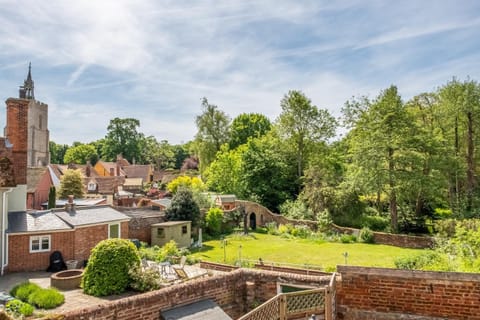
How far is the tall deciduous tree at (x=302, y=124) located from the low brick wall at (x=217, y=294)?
29.3 metres

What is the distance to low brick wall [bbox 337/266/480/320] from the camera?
23.2ft

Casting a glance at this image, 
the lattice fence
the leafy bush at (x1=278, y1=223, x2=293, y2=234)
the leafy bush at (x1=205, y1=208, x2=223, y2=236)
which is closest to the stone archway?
the leafy bush at (x1=278, y1=223, x2=293, y2=234)

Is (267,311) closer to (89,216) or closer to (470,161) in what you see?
(89,216)

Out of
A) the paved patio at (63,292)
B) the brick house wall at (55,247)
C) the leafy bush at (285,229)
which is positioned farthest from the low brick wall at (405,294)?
the leafy bush at (285,229)

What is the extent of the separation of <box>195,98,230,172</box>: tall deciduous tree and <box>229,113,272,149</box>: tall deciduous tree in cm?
302

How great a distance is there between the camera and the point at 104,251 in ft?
40.2

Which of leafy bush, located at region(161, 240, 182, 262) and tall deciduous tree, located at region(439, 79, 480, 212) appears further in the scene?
tall deciduous tree, located at region(439, 79, 480, 212)

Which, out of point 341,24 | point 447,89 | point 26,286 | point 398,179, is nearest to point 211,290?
point 26,286

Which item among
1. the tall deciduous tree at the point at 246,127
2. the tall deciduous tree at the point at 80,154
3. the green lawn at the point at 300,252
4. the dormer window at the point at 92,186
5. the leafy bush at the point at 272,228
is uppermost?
the tall deciduous tree at the point at 246,127

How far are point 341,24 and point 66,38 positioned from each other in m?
11.0

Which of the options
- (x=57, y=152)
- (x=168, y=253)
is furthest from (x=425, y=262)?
(x=57, y=152)

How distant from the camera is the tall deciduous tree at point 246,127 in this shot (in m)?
51.8

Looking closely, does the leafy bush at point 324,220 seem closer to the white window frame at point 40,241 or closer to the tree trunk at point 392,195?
the tree trunk at point 392,195

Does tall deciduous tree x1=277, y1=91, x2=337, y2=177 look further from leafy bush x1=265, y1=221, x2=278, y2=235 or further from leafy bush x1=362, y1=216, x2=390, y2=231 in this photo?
leafy bush x1=362, y1=216, x2=390, y2=231
